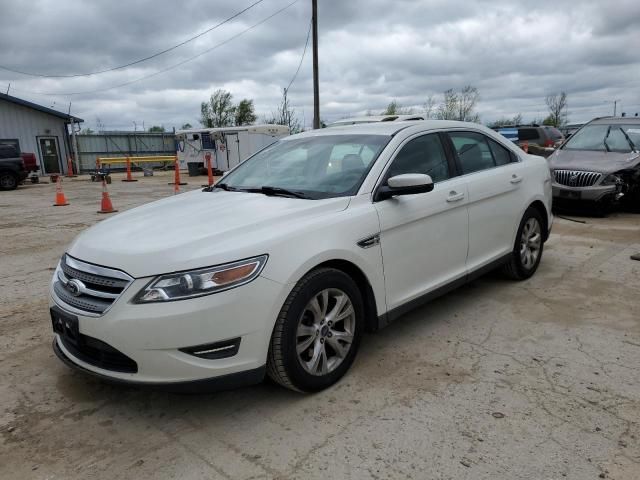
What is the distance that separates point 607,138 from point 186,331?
959 centimetres

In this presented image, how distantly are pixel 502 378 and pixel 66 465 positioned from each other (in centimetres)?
253

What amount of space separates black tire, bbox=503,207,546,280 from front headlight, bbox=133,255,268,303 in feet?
10.6

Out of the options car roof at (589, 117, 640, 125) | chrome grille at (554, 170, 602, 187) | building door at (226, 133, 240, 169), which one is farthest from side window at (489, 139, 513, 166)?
building door at (226, 133, 240, 169)

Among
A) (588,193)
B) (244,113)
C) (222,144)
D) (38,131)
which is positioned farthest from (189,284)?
(244,113)

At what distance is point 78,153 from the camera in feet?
96.1

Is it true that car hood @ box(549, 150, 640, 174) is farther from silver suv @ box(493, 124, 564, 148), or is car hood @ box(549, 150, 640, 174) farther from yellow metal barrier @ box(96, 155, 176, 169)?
yellow metal barrier @ box(96, 155, 176, 169)

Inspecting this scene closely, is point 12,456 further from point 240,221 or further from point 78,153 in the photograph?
point 78,153

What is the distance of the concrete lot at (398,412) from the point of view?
8.02ft

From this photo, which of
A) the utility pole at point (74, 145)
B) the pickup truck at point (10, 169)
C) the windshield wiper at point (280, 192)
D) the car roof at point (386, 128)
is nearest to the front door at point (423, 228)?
the car roof at point (386, 128)

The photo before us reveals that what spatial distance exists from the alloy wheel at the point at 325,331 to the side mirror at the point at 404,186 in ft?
2.57

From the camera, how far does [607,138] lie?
9531 millimetres

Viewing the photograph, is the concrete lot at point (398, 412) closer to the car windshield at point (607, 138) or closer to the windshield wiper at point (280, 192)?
the windshield wiper at point (280, 192)

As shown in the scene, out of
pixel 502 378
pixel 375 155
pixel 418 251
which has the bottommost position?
pixel 502 378

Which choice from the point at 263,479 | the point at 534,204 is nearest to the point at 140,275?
the point at 263,479
